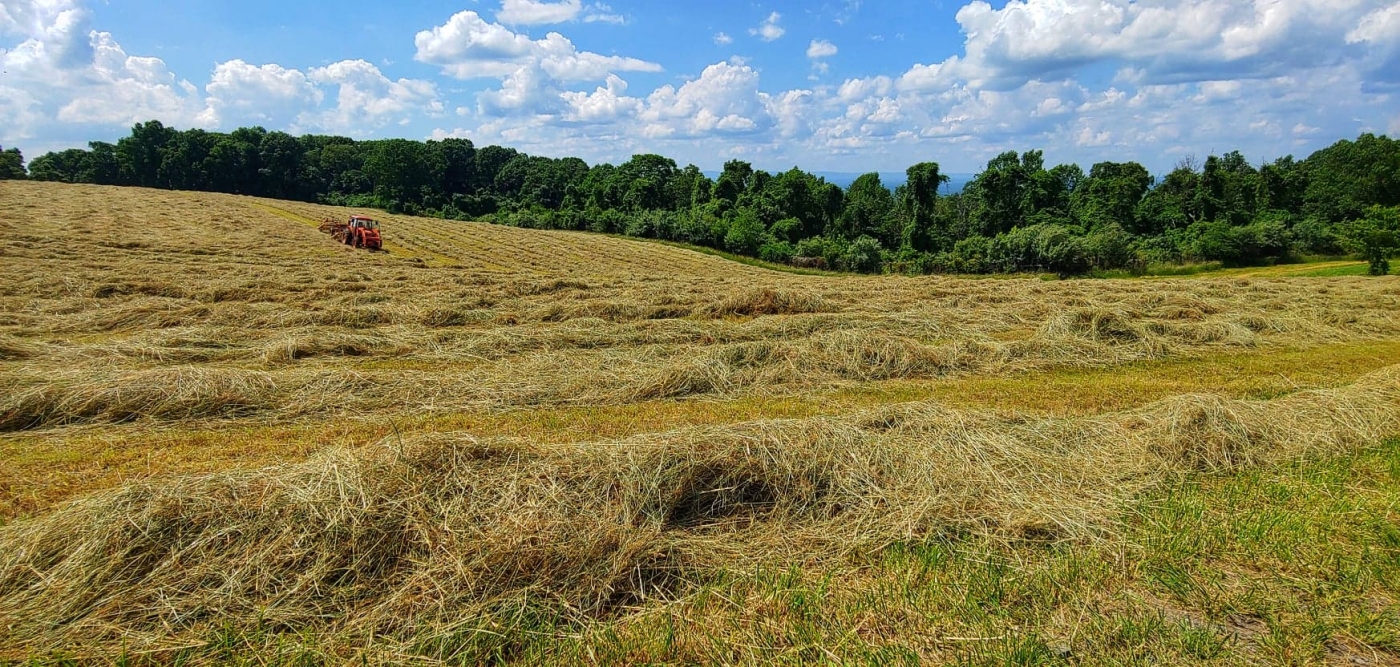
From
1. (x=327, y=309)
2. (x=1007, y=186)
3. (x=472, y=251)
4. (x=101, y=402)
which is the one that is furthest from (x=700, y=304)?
(x=1007, y=186)

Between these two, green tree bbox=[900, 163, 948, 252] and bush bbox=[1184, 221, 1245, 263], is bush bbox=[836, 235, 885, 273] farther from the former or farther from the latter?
bush bbox=[1184, 221, 1245, 263]

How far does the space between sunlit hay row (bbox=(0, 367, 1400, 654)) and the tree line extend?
35.2 meters

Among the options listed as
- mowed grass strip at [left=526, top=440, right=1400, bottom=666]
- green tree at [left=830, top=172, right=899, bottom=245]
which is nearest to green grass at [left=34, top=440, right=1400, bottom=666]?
mowed grass strip at [left=526, top=440, right=1400, bottom=666]

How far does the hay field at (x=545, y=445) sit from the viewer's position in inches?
128

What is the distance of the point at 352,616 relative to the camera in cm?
323

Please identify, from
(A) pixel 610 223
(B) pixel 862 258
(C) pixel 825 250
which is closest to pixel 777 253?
(C) pixel 825 250

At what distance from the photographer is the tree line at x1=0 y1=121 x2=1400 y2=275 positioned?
125 ft

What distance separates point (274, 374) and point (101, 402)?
1.53 meters

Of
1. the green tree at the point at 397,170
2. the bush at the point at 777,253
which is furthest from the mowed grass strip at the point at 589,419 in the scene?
the green tree at the point at 397,170

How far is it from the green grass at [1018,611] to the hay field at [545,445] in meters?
0.04

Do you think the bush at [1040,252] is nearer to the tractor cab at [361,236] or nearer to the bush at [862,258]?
the bush at [862,258]

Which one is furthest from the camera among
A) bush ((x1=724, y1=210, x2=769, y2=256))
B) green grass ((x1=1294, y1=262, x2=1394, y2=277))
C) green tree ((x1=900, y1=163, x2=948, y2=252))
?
green tree ((x1=900, y1=163, x2=948, y2=252))

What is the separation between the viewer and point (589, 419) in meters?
6.72

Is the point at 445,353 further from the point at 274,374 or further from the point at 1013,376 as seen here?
the point at 1013,376
